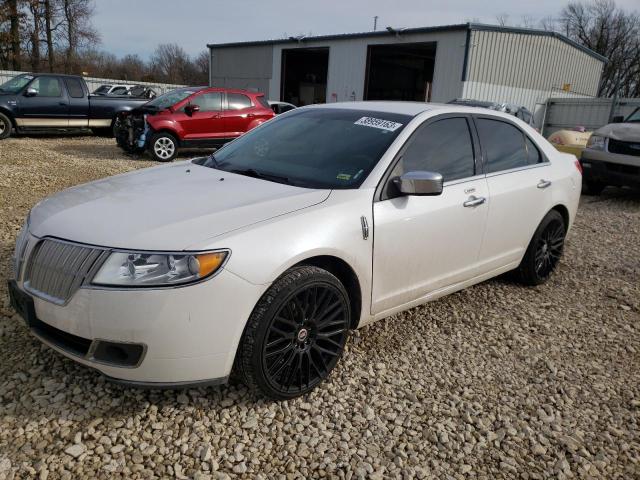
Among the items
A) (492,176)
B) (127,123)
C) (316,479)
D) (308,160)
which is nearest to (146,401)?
(316,479)

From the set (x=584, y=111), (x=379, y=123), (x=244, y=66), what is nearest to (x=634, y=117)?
(x=379, y=123)

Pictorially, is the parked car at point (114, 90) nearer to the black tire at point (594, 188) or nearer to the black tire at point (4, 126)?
the black tire at point (4, 126)

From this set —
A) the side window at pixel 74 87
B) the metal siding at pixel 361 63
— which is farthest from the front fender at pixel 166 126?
the metal siding at pixel 361 63

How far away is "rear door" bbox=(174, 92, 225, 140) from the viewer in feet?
37.3

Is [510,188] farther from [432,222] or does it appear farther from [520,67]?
[520,67]

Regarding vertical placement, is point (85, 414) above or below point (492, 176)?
below

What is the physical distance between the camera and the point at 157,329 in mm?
2312

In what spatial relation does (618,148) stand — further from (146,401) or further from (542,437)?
(146,401)

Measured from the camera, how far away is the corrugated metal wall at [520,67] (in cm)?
2052

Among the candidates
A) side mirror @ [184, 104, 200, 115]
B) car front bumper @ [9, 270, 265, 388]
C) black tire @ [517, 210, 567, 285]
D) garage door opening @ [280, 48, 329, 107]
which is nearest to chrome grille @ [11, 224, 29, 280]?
car front bumper @ [9, 270, 265, 388]

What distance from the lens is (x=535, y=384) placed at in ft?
10.5

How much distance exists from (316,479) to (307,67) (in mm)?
34823

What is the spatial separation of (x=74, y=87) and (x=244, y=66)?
1772cm

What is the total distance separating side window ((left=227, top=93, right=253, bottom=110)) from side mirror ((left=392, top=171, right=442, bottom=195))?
9615 mm
